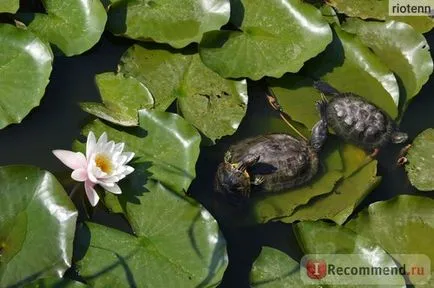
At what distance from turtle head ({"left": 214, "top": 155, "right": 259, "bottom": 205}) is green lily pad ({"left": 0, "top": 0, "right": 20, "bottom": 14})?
1739mm

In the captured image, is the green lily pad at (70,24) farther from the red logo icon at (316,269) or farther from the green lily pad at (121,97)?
the red logo icon at (316,269)

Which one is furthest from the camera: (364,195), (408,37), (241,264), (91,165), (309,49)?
(408,37)

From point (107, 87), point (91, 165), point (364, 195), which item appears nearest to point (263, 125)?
point (364, 195)

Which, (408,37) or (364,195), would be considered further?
(408,37)

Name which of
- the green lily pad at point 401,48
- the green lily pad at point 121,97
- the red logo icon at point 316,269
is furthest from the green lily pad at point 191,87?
the green lily pad at point 401,48

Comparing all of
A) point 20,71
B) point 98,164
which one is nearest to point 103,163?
point 98,164

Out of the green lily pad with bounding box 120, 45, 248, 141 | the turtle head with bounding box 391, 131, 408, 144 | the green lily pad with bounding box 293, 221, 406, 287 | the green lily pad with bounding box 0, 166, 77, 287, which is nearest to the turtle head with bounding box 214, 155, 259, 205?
the green lily pad with bounding box 120, 45, 248, 141

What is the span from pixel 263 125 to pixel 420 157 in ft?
3.85

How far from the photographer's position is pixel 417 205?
12.8ft

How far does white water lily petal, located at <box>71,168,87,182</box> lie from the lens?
353cm

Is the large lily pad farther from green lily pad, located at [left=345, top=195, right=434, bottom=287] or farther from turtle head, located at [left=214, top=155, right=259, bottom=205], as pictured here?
green lily pad, located at [left=345, top=195, right=434, bottom=287]

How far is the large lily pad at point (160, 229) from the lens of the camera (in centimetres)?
337

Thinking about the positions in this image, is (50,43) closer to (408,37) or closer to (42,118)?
(42,118)

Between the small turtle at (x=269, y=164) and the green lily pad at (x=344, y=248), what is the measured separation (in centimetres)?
51
